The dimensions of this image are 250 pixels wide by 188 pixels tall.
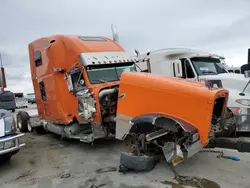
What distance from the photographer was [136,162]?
507 cm

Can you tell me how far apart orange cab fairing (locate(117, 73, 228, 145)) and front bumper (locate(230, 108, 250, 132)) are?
1.03 meters

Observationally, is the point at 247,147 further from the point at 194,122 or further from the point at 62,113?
the point at 62,113

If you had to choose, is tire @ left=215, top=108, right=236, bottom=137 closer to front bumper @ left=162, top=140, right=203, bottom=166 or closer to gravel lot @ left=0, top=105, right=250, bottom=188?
gravel lot @ left=0, top=105, right=250, bottom=188

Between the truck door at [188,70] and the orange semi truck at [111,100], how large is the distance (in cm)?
176

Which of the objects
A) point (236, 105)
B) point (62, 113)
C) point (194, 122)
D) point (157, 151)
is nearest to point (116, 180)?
point (157, 151)

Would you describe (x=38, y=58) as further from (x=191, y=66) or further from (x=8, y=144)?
(x=191, y=66)

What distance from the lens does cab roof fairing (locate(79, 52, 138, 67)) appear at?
7.08 m

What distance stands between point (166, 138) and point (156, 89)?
95 cm

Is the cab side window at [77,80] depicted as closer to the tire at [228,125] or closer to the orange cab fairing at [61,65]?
the orange cab fairing at [61,65]

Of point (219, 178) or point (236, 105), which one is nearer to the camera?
point (219, 178)

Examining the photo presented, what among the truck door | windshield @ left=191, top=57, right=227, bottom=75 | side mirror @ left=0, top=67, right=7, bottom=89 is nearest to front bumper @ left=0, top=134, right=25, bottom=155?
side mirror @ left=0, top=67, right=7, bottom=89

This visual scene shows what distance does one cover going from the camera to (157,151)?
17.9 ft

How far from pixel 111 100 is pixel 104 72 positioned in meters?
1.05

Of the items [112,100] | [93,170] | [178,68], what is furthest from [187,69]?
[93,170]
